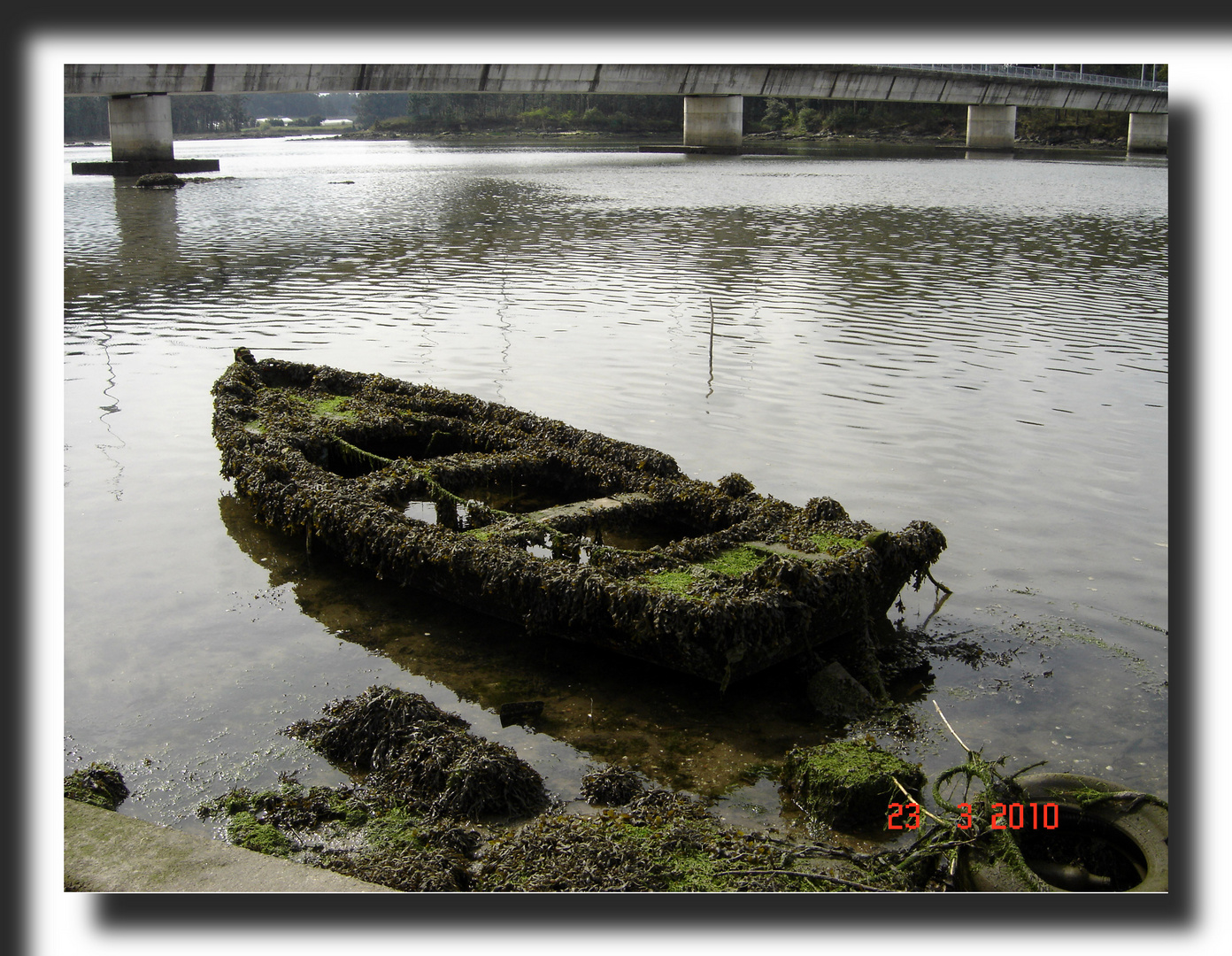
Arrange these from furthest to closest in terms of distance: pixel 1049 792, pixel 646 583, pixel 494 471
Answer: pixel 494 471
pixel 646 583
pixel 1049 792

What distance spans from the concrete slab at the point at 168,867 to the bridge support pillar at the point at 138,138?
5145 cm

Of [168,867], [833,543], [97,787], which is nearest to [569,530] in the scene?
[833,543]

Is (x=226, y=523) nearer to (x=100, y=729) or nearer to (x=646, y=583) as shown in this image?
(x=100, y=729)

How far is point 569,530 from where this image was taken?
311 inches

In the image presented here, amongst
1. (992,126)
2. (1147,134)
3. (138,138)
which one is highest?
(992,126)

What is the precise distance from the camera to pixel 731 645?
614 cm

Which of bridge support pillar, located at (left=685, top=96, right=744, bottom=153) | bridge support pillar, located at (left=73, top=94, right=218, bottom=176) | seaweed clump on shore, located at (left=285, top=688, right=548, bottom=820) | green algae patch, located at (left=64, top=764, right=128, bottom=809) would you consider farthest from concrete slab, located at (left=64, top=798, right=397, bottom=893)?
bridge support pillar, located at (left=685, top=96, right=744, bottom=153)

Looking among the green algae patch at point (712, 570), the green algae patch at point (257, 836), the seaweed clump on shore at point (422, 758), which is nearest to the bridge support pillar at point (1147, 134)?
the green algae patch at point (712, 570)

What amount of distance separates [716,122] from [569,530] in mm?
A: 65083

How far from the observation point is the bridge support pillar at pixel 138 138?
1932 inches

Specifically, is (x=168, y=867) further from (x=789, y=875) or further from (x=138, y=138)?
(x=138, y=138)

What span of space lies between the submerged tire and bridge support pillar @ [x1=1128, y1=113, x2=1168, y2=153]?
204ft
